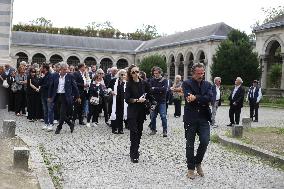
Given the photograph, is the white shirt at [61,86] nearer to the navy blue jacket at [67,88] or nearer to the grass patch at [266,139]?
the navy blue jacket at [67,88]

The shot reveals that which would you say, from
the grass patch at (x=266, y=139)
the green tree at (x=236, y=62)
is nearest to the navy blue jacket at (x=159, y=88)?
the grass patch at (x=266, y=139)

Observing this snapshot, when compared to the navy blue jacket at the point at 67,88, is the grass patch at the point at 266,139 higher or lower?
lower

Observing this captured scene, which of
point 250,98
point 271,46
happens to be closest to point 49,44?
point 271,46

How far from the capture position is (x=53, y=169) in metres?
7.52

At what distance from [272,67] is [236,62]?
17.7ft

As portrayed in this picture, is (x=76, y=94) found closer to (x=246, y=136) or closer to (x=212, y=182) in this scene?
(x=246, y=136)

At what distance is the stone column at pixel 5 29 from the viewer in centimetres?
336

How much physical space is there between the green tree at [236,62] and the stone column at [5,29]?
115 ft

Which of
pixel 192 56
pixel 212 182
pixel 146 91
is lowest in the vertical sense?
pixel 212 182

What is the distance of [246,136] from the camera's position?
40.6 ft

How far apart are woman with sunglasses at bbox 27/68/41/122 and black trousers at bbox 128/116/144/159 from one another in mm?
6829

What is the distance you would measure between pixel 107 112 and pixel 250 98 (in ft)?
22.6

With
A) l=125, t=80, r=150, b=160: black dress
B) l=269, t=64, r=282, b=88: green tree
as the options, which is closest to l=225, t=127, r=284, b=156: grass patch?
l=125, t=80, r=150, b=160: black dress

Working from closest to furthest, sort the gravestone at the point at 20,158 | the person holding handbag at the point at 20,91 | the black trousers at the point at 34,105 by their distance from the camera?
1. the gravestone at the point at 20,158
2. the black trousers at the point at 34,105
3. the person holding handbag at the point at 20,91
